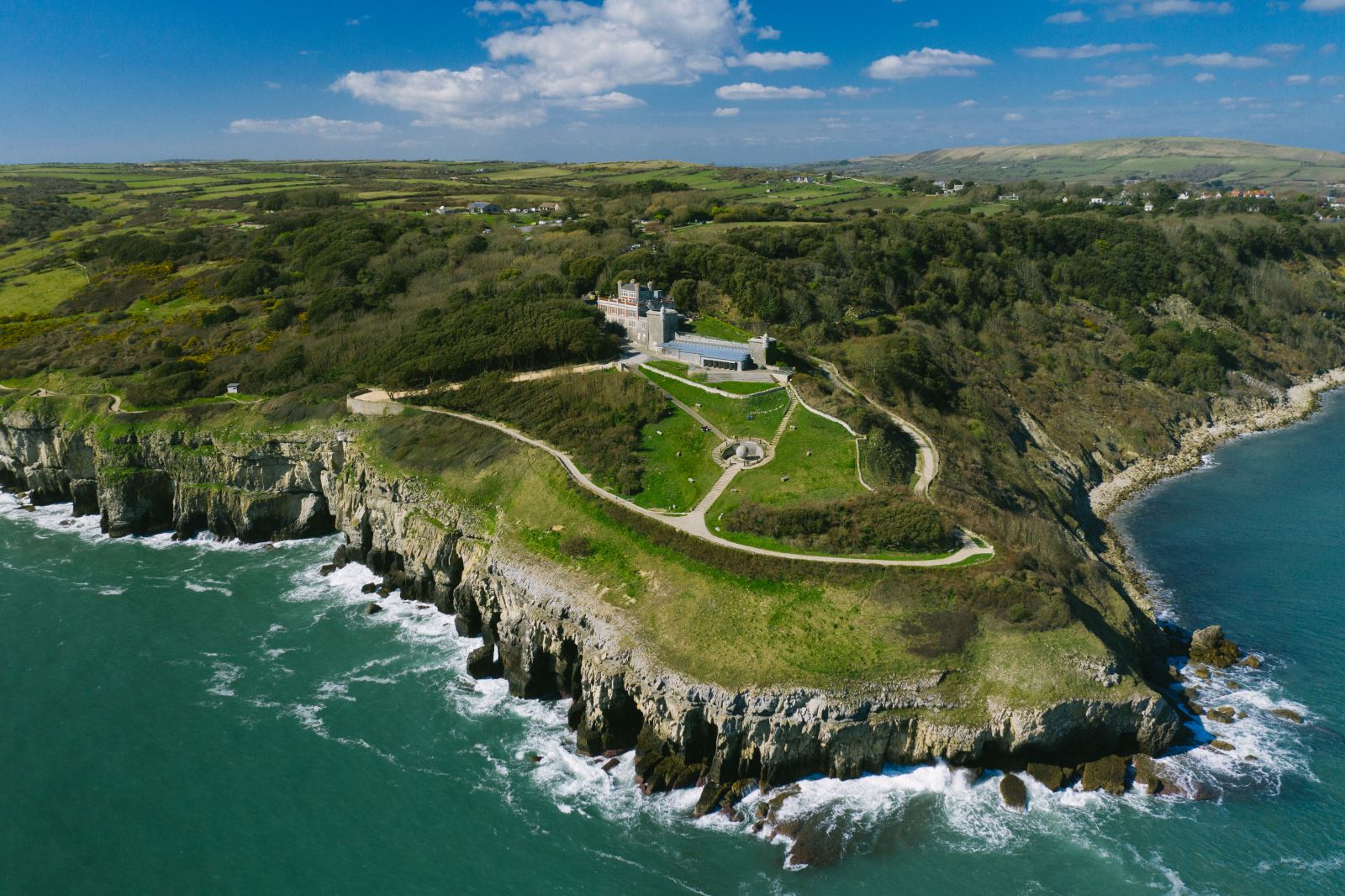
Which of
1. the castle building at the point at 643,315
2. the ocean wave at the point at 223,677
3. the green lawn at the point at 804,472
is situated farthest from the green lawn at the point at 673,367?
the ocean wave at the point at 223,677

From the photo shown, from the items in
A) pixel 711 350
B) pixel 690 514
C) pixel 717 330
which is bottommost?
pixel 690 514

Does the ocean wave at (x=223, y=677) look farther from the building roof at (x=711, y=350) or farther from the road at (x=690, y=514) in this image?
the building roof at (x=711, y=350)

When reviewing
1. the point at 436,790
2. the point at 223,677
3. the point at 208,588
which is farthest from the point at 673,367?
the point at 436,790

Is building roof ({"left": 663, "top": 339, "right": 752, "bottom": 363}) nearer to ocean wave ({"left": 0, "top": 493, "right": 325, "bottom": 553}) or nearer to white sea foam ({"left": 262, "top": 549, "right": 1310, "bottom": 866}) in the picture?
white sea foam ({"left": 262, "top": 549, "right": 1310, "bottom": 866})

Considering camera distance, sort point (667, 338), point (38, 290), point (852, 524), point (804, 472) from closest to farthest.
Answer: point (852, 524)
point (804, 472)
point (667, 338)
point (38, 290)

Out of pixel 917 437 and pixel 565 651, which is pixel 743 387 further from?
pixel 565 651

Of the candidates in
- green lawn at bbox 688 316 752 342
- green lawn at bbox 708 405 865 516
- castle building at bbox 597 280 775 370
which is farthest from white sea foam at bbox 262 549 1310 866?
green lawn at bbox 688 316 752 342
